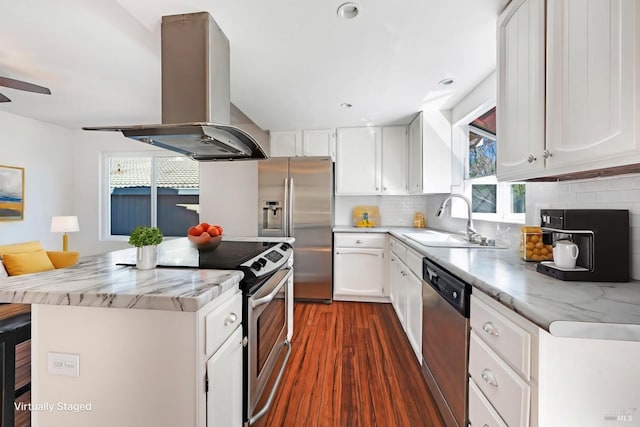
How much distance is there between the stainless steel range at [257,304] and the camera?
1.36m

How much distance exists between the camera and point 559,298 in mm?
898

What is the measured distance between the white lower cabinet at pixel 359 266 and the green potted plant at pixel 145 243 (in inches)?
93.6

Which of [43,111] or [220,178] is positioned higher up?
[43,111]

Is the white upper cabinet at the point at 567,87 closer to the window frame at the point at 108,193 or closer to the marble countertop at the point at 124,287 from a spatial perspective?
the marble countertop at the point at 124,287

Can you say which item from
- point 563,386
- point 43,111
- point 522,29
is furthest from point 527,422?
point 43,111

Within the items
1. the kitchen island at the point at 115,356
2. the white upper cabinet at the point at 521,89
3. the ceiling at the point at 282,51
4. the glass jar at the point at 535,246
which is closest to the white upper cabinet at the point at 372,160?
the ceiling at the point at 282,51

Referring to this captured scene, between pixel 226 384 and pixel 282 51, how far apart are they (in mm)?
2090

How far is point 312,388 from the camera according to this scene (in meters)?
1.83

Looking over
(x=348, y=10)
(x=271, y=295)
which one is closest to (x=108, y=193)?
(x=271, y=295)

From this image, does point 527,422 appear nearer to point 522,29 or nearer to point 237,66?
point 522,29

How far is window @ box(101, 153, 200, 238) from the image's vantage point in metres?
4.59

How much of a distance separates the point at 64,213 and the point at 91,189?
1.76 feet

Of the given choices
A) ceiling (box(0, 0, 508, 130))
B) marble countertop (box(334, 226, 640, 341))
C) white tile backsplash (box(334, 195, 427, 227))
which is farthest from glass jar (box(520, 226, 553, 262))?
white tile backsplash (box(334, 195, 427, 227))

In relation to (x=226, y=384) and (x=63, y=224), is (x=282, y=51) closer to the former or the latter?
(x=226, y=384)
